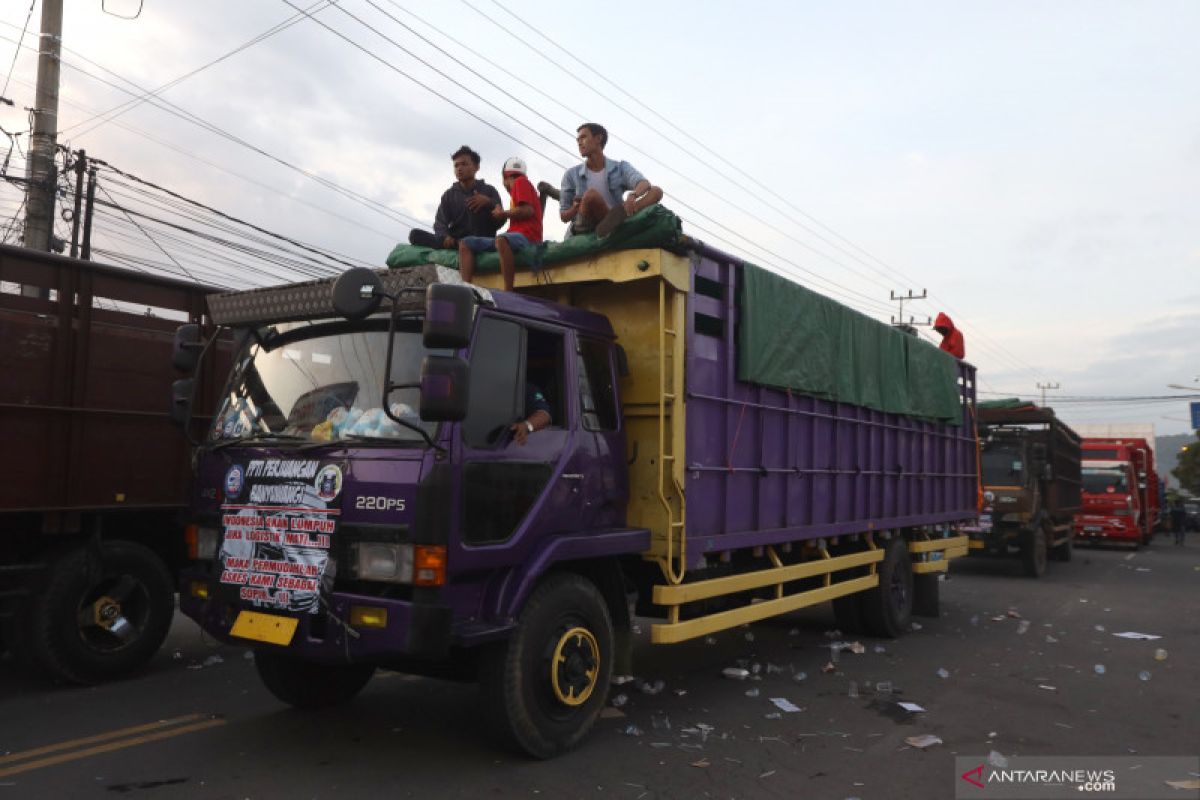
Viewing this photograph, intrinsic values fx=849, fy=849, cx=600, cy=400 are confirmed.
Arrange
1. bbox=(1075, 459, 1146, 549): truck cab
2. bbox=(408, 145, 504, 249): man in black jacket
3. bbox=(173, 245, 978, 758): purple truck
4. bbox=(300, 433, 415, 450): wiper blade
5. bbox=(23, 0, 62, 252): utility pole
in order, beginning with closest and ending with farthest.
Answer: bbox=(173, 245, 978, 758): purple truck
bbox=(300, 433, 415, 450): wiper blade
bbox=(408, 145, 504, 249): man in black jacket
bbox=(23, 0, 62, 252): utility pole
bbox=(1075, 459, 1146, 549): truck cab

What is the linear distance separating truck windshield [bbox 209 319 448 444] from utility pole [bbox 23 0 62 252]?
9555 mm

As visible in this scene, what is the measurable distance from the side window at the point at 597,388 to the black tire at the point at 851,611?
453 centimetres

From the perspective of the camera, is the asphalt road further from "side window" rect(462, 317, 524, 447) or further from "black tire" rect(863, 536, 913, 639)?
"side window" rect(462, 317, 524, 447)

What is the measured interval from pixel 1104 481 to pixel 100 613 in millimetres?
22976

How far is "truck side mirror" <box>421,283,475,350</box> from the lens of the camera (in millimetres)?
3807

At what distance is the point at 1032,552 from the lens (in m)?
14.7

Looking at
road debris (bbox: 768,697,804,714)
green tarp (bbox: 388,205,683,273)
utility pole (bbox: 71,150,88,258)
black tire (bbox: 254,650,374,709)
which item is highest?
utility pole (bbox: 71,150,88,258)

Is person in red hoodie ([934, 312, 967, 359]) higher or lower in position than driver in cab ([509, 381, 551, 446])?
higher

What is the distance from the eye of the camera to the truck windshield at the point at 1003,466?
1500 cm

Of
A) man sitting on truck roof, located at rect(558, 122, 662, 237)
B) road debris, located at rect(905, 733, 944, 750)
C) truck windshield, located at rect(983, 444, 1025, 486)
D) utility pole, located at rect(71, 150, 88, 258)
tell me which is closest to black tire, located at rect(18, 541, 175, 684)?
man sitting on truck roof, located at rect(558, 122, 662, 237)

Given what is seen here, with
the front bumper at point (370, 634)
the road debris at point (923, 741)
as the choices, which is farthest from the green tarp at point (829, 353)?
A: the front bumper at point (370, 634)

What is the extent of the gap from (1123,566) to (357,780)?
18.2m

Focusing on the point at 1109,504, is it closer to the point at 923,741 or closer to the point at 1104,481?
the point at 1104,481

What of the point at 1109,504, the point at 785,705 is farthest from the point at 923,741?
the point at 1109,504
